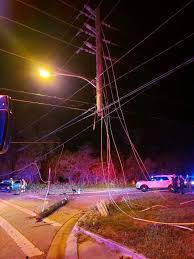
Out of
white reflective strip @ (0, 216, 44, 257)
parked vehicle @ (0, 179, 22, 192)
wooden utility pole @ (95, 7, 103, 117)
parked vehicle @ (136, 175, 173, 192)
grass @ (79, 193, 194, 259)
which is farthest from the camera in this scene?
parked vehicle @ (0, 179, 22, 192)

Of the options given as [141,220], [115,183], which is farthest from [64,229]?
[115,183]

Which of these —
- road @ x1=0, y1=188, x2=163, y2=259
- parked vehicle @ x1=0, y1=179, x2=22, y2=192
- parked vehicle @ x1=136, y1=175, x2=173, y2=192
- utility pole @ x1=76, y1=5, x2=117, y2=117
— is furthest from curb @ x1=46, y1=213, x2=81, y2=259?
parked vehicle @ x1=0, y1=179, x2=22, y2=192

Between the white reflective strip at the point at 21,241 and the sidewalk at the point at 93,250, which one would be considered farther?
the white reflective strip at the point at 21,241

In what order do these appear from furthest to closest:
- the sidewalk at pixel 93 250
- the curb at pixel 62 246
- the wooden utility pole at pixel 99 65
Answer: the wooden utility pole at pixel 99 65 < the curb at pixel 62 246 < the sidewalk at pixel 93 250

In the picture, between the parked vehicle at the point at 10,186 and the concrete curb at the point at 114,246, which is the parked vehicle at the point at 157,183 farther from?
the concrete curb at the point at 114,246

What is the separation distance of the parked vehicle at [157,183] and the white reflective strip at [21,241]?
62.4ft

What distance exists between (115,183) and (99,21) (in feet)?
89.3

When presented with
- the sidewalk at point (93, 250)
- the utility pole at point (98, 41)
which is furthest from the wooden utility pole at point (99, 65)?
the sidewalk at point (93, 250)

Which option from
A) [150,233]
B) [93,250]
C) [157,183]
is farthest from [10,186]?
[150,233]

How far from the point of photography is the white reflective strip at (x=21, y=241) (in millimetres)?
9883

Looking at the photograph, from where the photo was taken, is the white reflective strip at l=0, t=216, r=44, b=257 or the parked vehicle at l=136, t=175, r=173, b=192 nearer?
the white reflective strip at l=0, t=216, r=44, b=257

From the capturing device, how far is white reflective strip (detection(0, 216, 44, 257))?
32.4 ft

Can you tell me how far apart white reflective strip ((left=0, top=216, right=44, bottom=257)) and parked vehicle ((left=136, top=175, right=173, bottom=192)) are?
19024 mm

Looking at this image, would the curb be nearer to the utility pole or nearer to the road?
the road
